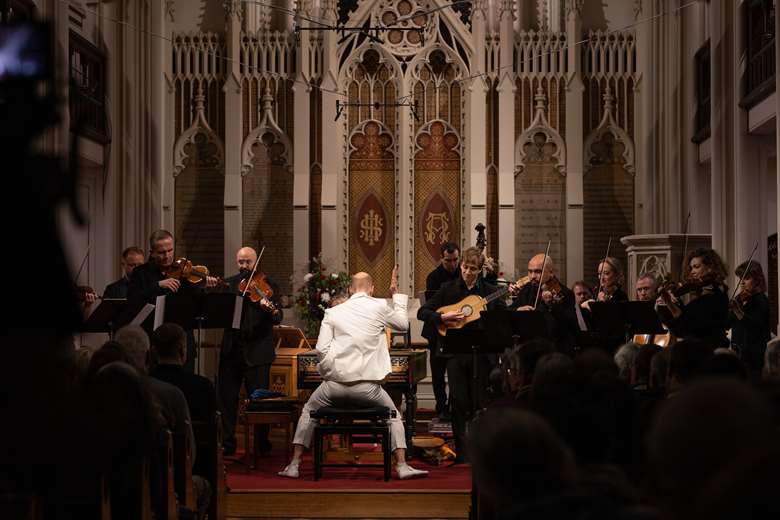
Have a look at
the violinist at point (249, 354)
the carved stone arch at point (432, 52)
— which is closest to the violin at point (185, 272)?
the violinist at point (249, 354)

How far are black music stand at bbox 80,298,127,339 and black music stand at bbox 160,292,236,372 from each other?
0.27 meters

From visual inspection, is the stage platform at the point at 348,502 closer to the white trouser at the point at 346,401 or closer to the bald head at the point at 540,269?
the white trouser at the point at 346,401

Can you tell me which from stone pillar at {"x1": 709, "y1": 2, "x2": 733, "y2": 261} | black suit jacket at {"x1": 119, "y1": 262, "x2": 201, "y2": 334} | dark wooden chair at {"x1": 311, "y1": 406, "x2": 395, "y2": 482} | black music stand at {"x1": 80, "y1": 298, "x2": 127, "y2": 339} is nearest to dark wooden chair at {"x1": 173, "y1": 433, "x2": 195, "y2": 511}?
black music stand at {"x1": 80, "y1": 298, "x2": 127, "y2": 339}

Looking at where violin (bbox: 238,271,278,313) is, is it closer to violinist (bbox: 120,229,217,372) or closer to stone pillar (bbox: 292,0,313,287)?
violinist (bbox: 120,229,217,372)

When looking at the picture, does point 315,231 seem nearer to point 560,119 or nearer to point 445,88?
point 445,88

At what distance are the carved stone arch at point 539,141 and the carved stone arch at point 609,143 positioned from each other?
38 cm

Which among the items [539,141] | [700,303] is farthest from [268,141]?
[700,303]

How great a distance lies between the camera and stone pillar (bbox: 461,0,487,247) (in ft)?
48.6

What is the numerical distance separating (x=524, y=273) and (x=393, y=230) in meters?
1.83

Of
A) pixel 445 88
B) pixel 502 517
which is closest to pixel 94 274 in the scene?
pixel 445 88

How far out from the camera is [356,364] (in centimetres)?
776

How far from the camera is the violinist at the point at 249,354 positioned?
8930mm

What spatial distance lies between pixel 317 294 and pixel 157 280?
4787mm

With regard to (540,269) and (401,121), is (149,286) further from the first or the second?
(401,121)
